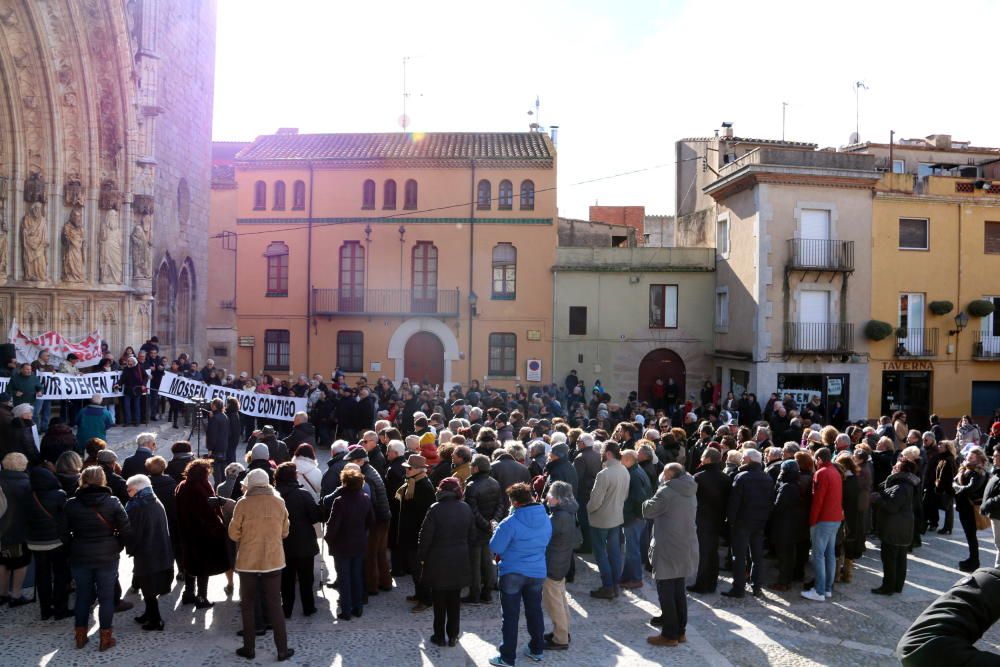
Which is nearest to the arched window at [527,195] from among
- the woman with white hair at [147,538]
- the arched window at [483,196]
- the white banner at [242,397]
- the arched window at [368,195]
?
the arched window at [483,196]

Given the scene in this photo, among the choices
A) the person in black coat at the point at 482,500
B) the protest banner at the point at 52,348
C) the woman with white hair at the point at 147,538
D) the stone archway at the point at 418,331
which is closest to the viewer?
the woman with white hair at the point at 147,538

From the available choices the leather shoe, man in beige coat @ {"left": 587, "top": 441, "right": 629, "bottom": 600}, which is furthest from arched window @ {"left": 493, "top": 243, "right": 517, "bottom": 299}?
the leather shoe

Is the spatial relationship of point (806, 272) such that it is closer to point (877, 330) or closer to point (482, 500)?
point (877, 330)

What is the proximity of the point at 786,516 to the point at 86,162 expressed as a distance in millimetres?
15750

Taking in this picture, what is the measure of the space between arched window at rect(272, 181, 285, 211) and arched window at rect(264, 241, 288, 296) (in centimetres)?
127

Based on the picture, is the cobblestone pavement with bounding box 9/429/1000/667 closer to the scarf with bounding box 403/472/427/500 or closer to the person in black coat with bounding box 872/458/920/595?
the person in black coat with bounding box 872/458/920/595

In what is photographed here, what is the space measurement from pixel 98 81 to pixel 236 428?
30.8 ft

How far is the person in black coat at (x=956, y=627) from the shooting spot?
2.64m

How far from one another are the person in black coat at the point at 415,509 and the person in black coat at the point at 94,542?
2733mm

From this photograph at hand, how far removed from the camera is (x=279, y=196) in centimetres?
2939

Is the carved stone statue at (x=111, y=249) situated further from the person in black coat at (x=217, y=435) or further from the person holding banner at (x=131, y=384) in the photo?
the person in black coat at (x=217, y=435)

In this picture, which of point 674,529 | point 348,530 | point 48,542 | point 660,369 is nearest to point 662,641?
point 674,529

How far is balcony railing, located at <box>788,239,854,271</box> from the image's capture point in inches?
977

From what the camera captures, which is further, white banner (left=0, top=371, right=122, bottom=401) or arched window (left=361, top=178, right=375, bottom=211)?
arched window (left=361, top=178, right=375, bottom=211)
